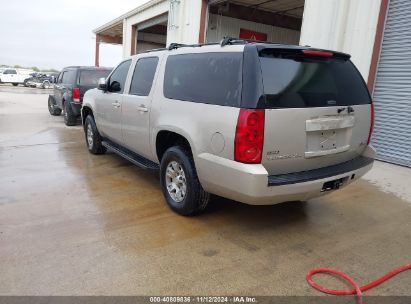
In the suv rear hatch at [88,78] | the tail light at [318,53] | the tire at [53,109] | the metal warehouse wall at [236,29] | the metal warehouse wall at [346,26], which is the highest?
the metal warehouse wall at [236,29]

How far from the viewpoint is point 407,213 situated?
4699mm

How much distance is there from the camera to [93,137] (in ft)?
22.7

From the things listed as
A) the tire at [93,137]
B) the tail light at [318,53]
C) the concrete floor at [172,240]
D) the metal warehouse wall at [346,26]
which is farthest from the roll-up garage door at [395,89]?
the tire at [93,137]

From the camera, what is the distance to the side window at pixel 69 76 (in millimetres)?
10395

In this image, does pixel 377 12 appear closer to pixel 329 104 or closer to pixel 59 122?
pixel 329 104

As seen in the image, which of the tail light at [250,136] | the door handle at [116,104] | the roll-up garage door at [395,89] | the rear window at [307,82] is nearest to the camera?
the tail light at [250,136]

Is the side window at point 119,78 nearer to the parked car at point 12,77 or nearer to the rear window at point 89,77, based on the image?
the rear window at point 89,77

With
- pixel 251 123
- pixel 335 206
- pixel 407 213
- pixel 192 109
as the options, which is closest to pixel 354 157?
pixel 335 206

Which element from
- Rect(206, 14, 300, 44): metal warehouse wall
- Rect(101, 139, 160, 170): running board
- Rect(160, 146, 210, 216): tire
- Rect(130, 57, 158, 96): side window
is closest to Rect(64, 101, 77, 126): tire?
Rect(101, 139, 160, 170): running board

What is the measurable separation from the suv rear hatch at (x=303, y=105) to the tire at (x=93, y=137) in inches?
167

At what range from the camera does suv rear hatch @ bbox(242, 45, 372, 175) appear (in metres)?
3.25

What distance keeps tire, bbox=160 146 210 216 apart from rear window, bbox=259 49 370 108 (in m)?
1.20

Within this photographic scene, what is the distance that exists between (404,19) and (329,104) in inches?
184

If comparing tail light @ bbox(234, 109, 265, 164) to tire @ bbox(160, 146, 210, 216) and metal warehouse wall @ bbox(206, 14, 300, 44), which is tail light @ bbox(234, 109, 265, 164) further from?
metal warehouse wall @ bbox(206, 14, 300, 44)
